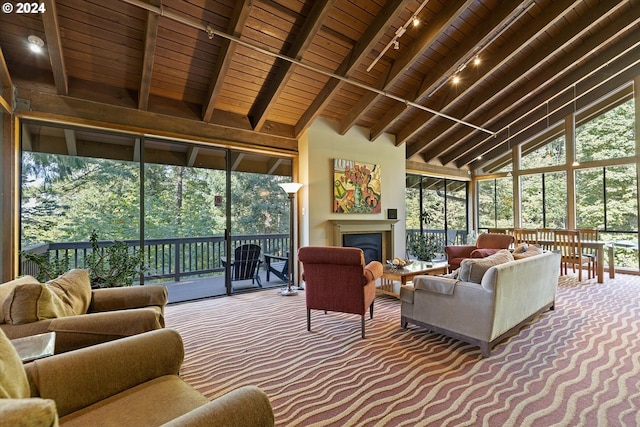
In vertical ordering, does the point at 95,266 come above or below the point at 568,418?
above

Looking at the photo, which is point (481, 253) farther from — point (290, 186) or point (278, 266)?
point (278, 266)

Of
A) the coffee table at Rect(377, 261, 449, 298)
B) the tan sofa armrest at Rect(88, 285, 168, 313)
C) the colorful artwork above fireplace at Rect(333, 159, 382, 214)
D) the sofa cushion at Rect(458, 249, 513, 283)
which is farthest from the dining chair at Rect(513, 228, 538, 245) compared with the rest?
the tan sofa armrest at Rect(88, 285, 168, 313)

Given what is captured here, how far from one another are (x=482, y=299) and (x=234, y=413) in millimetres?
2365

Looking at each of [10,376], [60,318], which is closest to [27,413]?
[10,376]

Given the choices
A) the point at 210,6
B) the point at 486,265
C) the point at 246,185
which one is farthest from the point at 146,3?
the point at 486,265

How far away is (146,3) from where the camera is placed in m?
2.76

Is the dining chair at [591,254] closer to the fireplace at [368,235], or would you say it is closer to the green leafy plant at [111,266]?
the fireplace at [368,235]

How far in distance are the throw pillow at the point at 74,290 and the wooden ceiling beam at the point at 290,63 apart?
3.22 m

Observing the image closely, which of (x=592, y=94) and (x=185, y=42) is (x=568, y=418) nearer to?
(x=185, y=42)

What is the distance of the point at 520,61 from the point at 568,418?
18.1ft

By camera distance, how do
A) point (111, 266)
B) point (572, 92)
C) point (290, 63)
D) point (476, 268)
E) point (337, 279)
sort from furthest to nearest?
1. point (572, 92)
2. point (290, 63)
3. point (111, 266)
4. point (337, 279)
5. point (476, 268)

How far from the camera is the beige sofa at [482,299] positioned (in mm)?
2580

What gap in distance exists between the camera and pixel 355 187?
5742mm

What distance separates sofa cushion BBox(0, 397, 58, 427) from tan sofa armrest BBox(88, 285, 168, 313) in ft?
6.28
